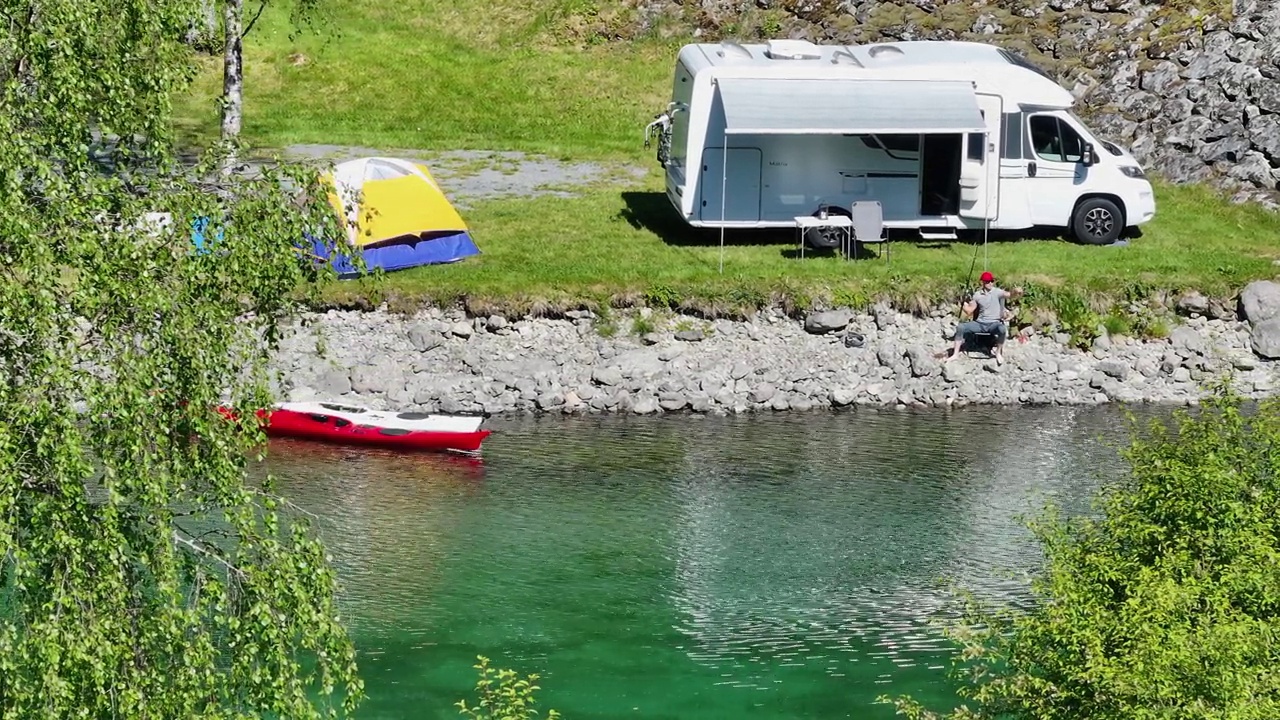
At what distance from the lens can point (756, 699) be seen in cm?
1777

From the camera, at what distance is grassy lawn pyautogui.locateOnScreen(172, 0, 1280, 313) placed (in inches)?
1130

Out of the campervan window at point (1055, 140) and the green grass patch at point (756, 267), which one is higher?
the campervan window at point (1055, 140)

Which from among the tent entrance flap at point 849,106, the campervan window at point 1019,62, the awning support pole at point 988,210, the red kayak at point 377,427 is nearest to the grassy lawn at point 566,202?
the awning support pole at point 988,210

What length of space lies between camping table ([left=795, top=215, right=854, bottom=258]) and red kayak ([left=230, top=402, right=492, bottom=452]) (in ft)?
Result: 25.3

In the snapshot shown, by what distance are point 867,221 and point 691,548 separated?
9775 mm

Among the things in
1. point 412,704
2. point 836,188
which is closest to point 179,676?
point 412,704

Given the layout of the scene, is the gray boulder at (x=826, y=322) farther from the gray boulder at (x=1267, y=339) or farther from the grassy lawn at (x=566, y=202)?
the gray boulder at (x=1267, y=339)

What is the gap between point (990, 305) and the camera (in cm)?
2773

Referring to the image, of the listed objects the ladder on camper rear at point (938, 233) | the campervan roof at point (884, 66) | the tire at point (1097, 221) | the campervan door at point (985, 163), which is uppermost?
the campervan roof at point (884, 66)

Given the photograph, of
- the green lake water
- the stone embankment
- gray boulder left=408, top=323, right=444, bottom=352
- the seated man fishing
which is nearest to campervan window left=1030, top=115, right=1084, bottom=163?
the seated man fishing

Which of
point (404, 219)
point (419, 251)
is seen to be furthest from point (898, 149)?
point (404, 219)

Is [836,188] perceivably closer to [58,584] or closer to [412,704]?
[412,704]

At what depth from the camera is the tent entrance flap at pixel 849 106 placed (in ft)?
95.2

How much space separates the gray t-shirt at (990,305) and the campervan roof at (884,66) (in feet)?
14.9
